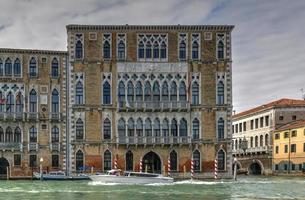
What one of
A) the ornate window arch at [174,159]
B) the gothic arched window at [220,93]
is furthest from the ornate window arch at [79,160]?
the gothic arched window at [220,93]

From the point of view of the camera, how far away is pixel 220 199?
2439 centimetres

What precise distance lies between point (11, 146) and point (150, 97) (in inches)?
390

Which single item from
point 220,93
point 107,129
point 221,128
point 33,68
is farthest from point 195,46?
point 33,68

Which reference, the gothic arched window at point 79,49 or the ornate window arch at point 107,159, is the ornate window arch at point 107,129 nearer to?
the ornate window arch at point 107,159

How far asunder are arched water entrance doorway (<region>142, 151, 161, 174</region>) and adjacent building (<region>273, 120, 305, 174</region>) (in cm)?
1532

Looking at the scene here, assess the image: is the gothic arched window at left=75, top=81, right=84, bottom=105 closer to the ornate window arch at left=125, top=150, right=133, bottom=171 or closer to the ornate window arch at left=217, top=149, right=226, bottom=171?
the ornate window arch at left=125, top=150, right=133, bottom=171

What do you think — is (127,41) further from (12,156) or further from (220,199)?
(220,199)

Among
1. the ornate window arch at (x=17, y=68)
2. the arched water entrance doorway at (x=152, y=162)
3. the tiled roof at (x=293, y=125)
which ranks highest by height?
the ornate window arch at (x=17, y=68)

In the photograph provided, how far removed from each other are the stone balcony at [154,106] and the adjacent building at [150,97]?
67 mm

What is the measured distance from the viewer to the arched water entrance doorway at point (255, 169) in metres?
63.1

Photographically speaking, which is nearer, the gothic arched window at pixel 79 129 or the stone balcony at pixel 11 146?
the stone balcony at pixel 11 146

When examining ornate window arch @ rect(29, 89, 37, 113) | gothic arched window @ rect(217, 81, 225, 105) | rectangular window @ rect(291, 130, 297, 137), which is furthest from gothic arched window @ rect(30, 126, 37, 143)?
rectangular window @ rect(291, 130, 297, 137)

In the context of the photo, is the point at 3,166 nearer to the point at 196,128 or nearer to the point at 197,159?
the point at 197,159

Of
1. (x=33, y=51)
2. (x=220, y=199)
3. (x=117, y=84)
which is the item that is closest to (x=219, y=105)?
(x=117, y=84)
